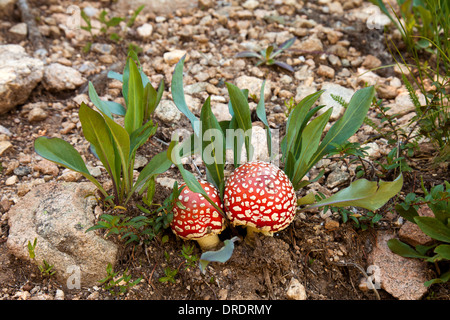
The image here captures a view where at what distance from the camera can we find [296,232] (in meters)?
2.08

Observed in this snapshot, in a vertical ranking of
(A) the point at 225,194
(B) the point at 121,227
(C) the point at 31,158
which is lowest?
(C) the point at 31,158

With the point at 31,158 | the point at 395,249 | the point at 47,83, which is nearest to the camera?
the point at 395,249

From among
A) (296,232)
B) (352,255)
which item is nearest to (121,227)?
(296,232)

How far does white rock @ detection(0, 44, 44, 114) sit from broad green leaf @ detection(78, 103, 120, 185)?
1.04 meters

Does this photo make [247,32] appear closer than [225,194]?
No

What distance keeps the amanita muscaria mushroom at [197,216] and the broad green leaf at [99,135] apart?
14.3 inches

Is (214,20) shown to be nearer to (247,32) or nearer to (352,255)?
(247,32)

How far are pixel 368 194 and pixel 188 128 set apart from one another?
124 cm

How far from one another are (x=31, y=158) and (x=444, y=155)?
224 centimetres

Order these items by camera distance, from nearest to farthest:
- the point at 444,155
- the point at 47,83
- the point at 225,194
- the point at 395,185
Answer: the point at 395,185 < the point at 225,194 < the point at 444,155 < the point at 47,83

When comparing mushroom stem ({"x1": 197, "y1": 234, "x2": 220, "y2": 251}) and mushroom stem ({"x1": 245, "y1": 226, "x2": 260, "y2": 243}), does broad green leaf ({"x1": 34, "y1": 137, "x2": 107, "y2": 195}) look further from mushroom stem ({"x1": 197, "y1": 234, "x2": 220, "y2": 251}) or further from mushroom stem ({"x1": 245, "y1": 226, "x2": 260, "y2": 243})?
mushroom stem ({"x1": 245, "y1": 226, "x2": 260, "y2": 243})

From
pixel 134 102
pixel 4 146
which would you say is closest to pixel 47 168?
pixel 4 146

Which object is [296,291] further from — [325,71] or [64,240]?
[325,71]

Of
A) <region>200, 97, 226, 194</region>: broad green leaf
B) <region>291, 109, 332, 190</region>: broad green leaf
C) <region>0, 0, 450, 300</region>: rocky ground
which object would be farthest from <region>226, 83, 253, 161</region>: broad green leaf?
<region>0, 0, 450, 300</region>: rocky ground
